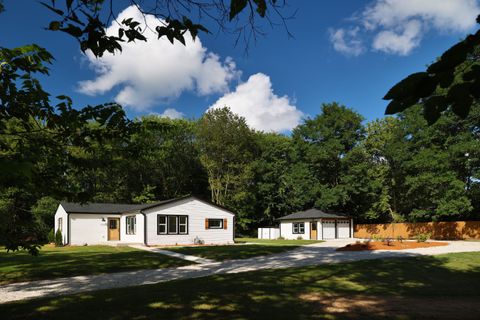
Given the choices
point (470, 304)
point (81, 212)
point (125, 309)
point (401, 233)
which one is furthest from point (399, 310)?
point (401, 233)

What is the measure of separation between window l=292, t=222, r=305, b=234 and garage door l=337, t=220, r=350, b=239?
3.54 m

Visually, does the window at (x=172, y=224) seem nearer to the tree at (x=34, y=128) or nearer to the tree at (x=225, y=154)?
the tree at (x=225, y=154)

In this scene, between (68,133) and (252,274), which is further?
(252,274)

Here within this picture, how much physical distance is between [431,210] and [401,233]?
341 centimetres

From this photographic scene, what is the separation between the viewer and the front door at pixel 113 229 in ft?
103

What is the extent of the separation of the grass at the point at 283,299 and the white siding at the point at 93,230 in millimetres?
19942

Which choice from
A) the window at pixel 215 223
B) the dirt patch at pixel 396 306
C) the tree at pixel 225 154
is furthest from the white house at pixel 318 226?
the dirt patch at pixel 396 306

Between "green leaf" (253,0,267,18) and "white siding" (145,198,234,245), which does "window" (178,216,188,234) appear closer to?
"white siding" (145,198,234,245)

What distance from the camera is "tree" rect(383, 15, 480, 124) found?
1644 mm

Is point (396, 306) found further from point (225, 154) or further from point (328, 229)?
point (225, 154)

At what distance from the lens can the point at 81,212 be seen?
98.0 ft

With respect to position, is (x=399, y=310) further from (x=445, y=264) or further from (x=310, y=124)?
(x=310, y=124)

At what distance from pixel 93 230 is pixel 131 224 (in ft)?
10.2

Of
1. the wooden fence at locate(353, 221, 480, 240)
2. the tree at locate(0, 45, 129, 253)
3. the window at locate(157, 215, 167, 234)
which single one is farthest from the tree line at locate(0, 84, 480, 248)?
the tree at locate(0, 45, 129, 253)
